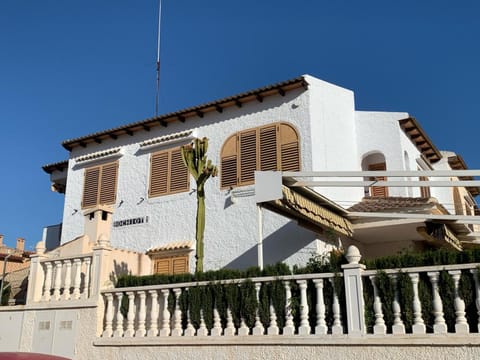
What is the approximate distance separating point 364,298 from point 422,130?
10.7 m

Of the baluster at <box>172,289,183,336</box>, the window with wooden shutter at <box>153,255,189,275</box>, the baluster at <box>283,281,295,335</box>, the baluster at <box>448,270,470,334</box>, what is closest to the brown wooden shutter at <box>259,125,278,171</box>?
the window with wooden shutter at <box>153,255,189,275</box>

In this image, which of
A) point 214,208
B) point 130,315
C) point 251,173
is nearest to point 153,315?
point 130,315

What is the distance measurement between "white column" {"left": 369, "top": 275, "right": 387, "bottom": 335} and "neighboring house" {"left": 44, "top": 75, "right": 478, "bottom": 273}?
4192mm

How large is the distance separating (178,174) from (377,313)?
1003 centimetres

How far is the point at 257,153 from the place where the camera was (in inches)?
609

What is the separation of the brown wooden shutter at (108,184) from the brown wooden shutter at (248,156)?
5.37m

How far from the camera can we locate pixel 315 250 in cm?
1360

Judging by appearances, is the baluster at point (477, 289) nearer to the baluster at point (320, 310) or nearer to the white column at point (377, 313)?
the white column at point (377, 313)

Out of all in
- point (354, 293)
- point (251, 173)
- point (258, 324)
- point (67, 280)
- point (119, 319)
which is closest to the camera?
point (354, 293)

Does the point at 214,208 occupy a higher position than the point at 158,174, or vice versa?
the point at 158,174

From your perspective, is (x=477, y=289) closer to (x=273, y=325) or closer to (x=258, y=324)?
(x=273, y=325)

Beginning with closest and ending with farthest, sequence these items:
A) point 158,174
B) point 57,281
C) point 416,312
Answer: point 416,312 < point 57,281 < point 158,174

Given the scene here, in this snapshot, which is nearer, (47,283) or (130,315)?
(130,315)

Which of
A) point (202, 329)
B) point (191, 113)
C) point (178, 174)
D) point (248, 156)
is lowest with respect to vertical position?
point (202, 329)
